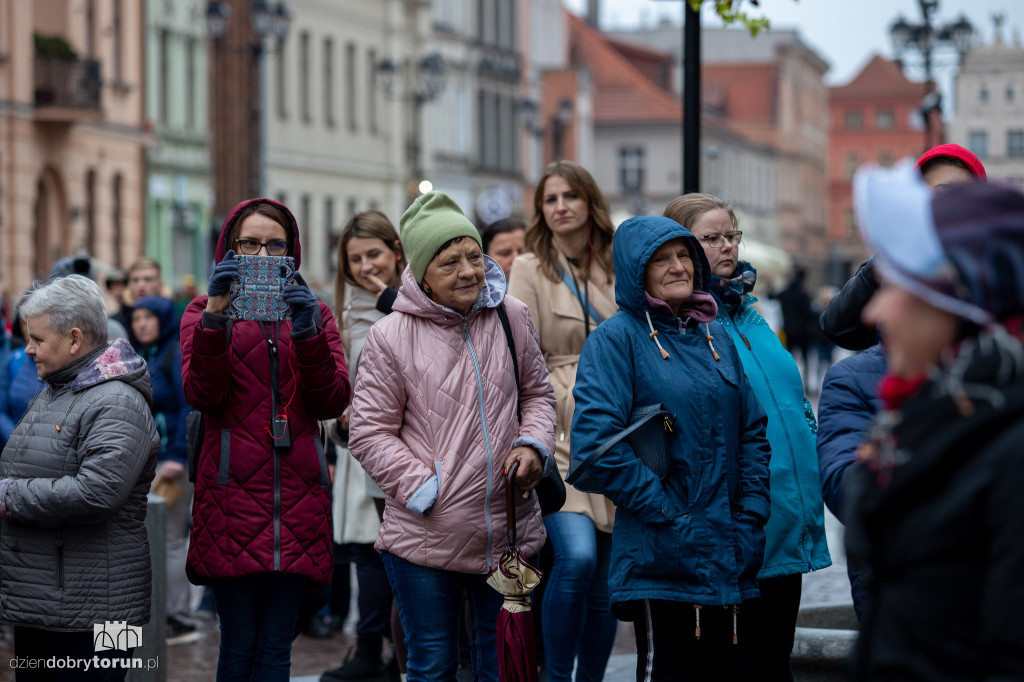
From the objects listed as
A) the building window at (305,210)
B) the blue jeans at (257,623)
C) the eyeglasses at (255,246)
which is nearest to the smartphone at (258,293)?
the eyeglasses at (255,246)

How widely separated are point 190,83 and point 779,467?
3831 cm

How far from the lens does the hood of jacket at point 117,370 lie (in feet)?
19.2

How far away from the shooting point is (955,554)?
9.53 ft

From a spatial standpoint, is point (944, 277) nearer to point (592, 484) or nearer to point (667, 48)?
point (592, 484)

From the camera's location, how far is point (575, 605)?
22.7ft

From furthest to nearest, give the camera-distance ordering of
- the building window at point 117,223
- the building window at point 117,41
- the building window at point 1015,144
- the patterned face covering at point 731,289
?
the building window at point 117,41
the building window at point 117,223
the building window at point 1015,144
the patterned face covering at point 731,289

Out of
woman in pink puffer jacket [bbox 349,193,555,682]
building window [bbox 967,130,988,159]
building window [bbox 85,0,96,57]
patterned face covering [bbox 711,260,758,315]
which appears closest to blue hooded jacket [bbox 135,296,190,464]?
woman in pink puffer jacket [bbox 349,193,555,682]

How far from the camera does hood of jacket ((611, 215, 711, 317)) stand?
579cm

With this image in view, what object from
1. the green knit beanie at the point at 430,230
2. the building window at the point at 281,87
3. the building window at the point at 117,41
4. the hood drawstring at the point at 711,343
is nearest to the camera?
the hood drawstring at the point at 711,343

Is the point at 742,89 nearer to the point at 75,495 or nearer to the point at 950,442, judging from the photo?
the point at 75,495

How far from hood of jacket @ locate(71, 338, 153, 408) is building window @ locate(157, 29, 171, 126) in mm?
35718

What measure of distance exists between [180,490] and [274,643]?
404cm

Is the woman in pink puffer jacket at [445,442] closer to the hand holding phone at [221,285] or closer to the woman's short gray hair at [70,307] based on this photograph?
the hand holding phone at [221,285]

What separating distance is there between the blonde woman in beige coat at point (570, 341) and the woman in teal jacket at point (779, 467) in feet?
2.47
